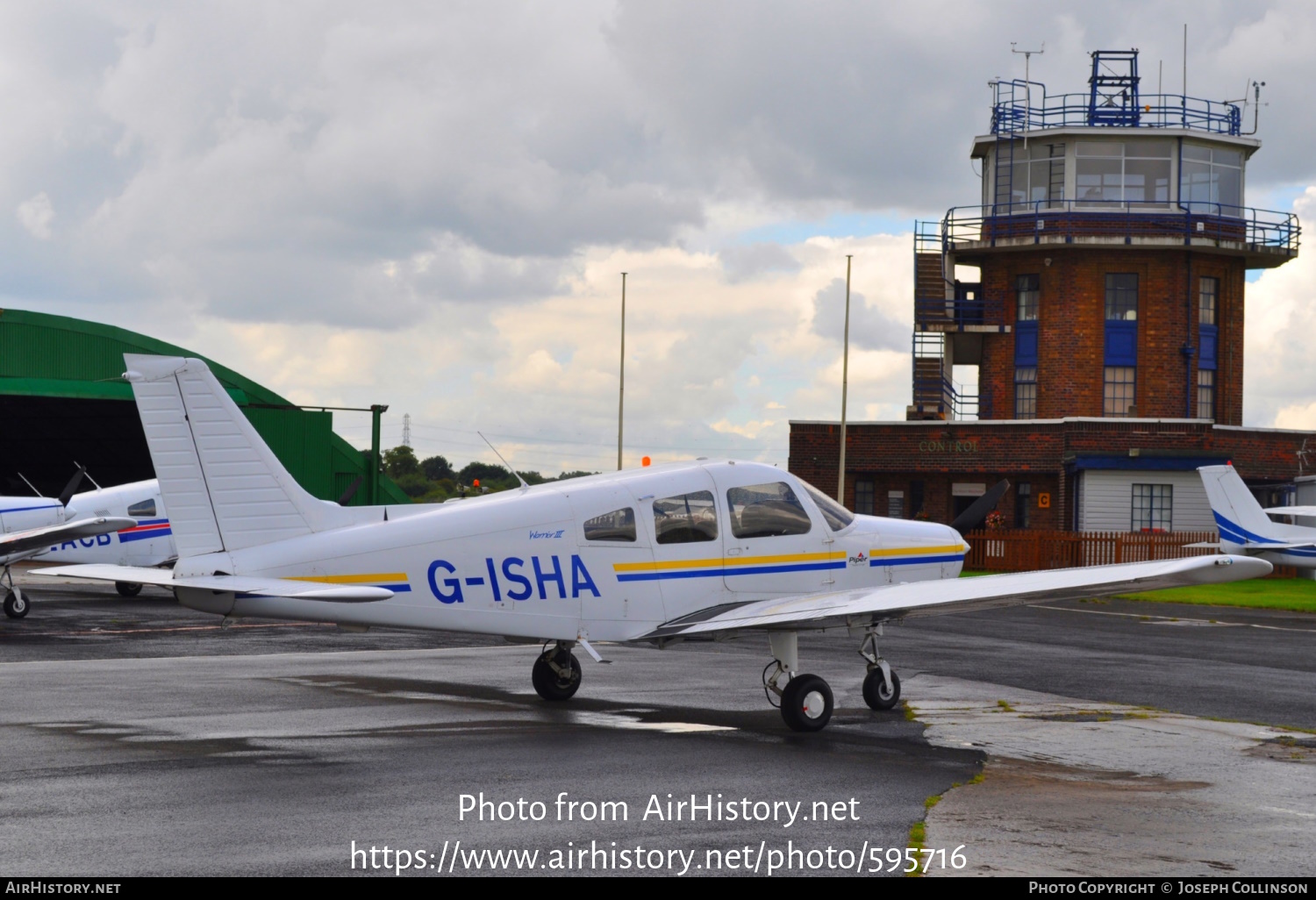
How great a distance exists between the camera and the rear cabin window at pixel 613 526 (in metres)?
13.0

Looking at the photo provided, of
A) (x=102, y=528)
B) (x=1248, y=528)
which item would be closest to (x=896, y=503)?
(x=1248, y=528)

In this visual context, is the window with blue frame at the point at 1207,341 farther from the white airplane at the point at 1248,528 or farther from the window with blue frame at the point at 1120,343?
the white airplane at the point at 1248,528

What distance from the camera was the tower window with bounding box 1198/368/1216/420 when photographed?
5547 cm

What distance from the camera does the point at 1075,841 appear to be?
27.0 ft

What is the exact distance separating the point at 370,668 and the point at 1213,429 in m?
42.8

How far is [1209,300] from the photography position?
184ft

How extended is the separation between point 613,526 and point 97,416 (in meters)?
38.7

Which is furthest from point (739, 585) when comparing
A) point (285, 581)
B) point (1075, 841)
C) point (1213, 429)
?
point (1213, 429)

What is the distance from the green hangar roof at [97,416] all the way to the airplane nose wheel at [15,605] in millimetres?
12960

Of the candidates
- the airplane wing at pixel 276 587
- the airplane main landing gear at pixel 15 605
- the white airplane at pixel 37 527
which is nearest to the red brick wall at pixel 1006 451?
the white airplane at pixel 37 527

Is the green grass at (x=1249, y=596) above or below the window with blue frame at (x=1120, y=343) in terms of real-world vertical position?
below

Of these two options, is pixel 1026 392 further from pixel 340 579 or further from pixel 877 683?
pixel 340 579

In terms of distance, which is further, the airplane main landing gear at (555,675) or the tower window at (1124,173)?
the tower window at (1124,173)

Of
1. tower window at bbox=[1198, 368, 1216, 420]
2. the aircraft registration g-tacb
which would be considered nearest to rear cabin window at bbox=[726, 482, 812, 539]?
the aircraft registration g-tacb
